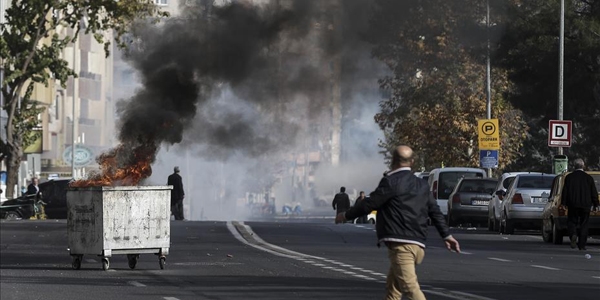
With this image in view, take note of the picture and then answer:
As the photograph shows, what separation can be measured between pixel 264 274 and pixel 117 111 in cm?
1149

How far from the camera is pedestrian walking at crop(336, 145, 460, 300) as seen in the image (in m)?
13.6

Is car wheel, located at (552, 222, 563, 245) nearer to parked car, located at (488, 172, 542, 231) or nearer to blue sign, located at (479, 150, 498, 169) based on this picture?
parked car, located at (488, 172, 542, 231)

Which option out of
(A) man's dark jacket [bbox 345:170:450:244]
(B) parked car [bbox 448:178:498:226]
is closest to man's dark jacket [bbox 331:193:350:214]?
(B) parked car [bbox 448:178:498:226]

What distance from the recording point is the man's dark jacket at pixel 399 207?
44.7 feet

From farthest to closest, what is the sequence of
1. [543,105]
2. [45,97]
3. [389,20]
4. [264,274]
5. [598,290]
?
[45,97] → [543,105] → [389,20] → [264,274] → [598,290]

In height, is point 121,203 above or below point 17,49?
below

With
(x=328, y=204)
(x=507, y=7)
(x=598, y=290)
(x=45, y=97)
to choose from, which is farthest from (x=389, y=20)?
(x=328, y=204)

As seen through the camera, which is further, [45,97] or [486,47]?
[45,97]

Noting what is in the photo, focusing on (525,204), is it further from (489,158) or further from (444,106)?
(444,106)

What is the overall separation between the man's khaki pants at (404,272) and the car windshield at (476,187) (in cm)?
3266

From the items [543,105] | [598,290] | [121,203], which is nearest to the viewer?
[598,290]

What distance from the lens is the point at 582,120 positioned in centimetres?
5525

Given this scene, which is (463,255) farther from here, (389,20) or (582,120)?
(582,120)

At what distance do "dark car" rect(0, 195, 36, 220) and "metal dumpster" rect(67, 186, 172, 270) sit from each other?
1363 inches
